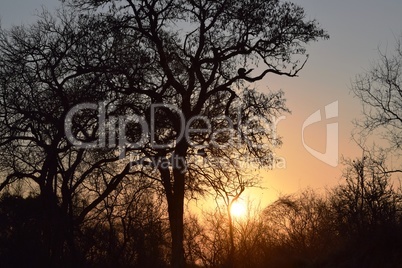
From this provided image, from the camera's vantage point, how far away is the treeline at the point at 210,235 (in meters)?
20.6

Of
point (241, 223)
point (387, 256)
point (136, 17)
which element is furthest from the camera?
point (241, 223)

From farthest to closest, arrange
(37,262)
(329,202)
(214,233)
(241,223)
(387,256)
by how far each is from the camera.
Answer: (329,202), (241,223), (214,233), (37,262), (387,256)

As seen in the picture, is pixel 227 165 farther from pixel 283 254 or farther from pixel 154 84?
pixel 283 254

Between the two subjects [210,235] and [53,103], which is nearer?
[53,103]

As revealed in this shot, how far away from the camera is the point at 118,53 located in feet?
74.1

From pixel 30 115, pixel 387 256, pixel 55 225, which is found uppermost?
pixel 30 115

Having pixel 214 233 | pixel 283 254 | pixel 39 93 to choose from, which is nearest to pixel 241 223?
pixel 214 233

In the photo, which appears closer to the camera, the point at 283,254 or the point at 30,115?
the point at 30,115

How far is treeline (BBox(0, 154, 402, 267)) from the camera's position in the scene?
20.6m

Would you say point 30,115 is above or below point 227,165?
above

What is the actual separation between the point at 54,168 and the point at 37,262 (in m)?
3.14

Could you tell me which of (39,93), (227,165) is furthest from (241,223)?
(39,93)

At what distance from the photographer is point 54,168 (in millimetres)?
24406

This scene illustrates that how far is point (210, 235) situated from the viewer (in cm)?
3216
